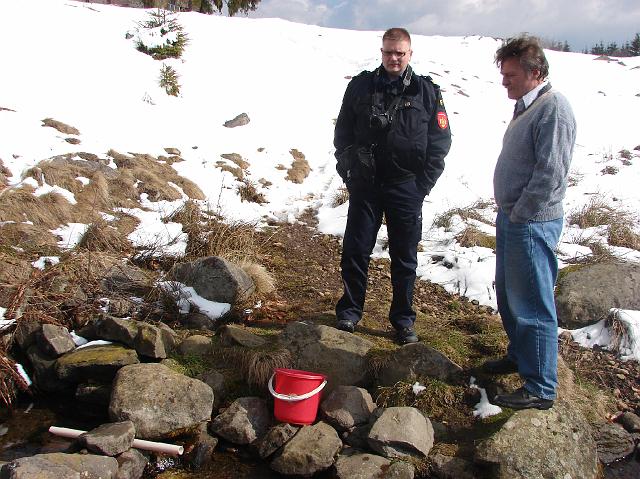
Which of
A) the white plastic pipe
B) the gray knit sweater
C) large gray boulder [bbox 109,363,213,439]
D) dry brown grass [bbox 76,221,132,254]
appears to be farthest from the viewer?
dry brown grass [bbox 76,221,132,254]

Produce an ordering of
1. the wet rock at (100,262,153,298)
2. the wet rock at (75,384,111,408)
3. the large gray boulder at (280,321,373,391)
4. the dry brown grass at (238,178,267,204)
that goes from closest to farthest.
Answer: the wet rock at (75,384,111,408)
the large gray boulder at (280,321,373,391)
the wet rock at (100,262,153,298)
the dry brown grass at (238,178,267,204)

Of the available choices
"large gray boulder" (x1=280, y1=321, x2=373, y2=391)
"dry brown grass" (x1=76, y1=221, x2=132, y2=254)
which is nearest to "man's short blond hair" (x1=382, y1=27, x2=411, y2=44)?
"large gray boulder" (x1=280, y1=321, x2=373, y2=391)

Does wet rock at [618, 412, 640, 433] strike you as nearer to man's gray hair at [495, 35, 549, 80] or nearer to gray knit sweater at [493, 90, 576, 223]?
gray knit sweater at [493, 90, 576, 223]

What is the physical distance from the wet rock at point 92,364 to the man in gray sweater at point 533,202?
2549 mm

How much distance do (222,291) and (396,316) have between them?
5.37 feet

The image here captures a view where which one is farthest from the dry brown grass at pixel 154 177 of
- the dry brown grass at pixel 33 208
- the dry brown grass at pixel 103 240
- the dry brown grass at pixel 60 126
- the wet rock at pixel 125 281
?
the wet rock at pixel 125 281

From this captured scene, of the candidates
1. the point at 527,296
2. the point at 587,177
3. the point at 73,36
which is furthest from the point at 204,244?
the point at 73,36

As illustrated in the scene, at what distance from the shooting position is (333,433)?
338 centimetres

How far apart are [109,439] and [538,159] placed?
290cm

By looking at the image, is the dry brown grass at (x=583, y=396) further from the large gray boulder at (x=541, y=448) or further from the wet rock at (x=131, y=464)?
the wet rock at (x=131, y=464)

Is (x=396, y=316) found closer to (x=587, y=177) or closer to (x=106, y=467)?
(x=106, y=467)

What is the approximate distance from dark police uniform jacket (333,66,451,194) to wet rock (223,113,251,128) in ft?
24.8

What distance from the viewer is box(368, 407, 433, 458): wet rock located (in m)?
3.20

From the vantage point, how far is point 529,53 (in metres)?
2.98
